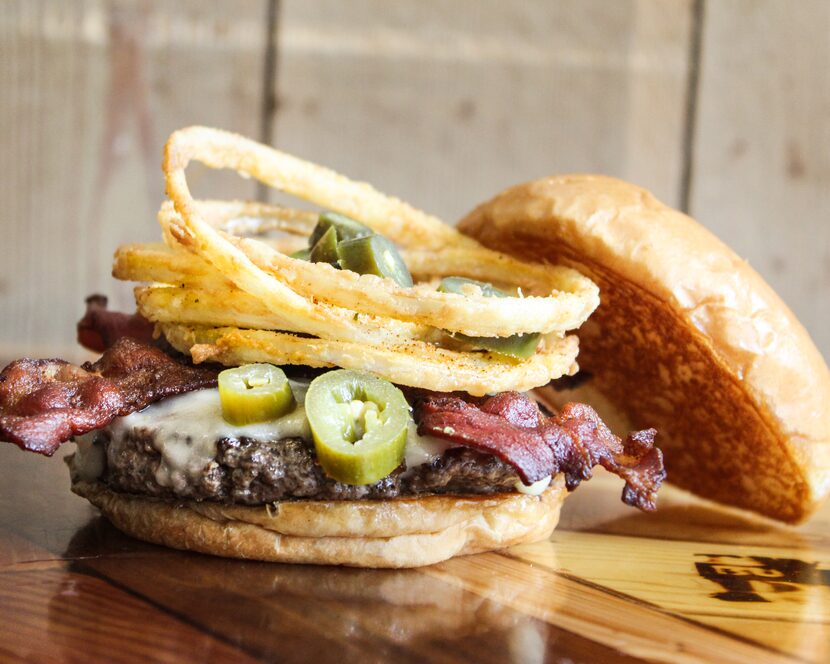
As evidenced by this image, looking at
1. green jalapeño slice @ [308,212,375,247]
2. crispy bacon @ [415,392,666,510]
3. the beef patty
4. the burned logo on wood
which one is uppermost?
green jalapeño slice @ [308,212,375,247]

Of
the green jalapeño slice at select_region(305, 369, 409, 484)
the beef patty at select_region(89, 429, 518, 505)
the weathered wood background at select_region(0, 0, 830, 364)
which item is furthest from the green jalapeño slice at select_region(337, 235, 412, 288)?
the weathered wood background at select_region(0, 0, 830, 364)

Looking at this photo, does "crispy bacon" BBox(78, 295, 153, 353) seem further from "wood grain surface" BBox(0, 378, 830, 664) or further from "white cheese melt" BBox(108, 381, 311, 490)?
"white cheese melt" BBox(108, 381, 311, 490)

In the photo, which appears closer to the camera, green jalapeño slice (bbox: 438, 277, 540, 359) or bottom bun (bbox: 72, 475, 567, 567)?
bottom bun (bbox: 72, 475, 567, 567)

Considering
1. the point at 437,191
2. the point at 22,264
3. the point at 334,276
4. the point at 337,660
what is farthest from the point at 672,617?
the point at 22,264

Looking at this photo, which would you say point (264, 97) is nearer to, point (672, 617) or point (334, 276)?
point (334, 276)

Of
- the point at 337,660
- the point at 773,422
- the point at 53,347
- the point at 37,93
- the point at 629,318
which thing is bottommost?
the point at 53,347

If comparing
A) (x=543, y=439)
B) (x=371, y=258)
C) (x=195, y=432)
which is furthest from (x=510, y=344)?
(x=195, y=432)

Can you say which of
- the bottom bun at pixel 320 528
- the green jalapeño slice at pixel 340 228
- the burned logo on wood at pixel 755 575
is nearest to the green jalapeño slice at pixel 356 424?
the bottom bun at pixel 320 528
